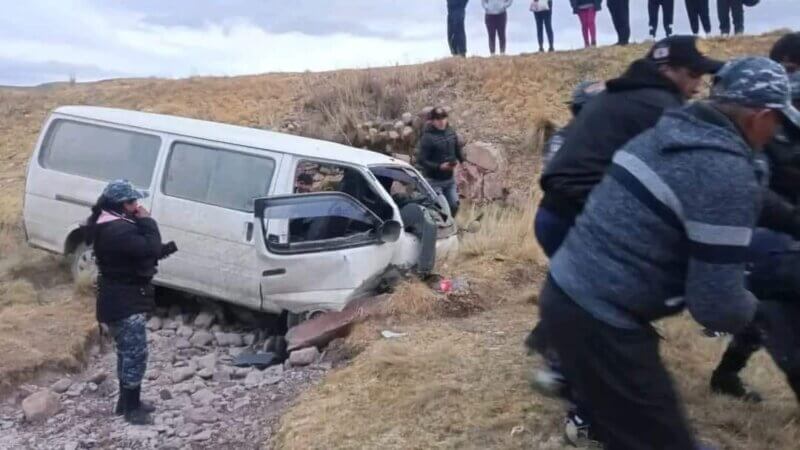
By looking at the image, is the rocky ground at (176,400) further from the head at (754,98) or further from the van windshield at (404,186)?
the head at (754,98)

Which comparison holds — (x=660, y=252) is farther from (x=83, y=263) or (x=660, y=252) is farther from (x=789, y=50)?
(x=83, y=263)

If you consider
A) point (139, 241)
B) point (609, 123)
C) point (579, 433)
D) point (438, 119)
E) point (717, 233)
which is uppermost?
point (609, 123)

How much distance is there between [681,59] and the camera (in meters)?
3.81

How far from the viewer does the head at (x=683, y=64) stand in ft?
12.5

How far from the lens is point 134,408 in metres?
6.55

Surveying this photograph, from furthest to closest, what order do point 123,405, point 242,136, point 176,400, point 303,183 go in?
point 242,136 → point 303,183 → point 176,400 → point 123,405

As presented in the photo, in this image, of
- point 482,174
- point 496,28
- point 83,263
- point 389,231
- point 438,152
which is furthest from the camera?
point 496,28

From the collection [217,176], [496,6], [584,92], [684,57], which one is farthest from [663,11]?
[684,57]

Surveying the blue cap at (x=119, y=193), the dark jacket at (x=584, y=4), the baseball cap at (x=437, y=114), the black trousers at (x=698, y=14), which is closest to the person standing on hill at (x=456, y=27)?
the dark jacket at (x=584, y=4)

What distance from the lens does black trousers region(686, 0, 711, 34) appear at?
15.0 meters

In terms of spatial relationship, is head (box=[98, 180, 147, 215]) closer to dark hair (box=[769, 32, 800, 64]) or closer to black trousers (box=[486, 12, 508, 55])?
dark hair (box=[769, 32, 800, 64])

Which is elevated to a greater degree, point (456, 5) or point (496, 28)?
point (456, 5)

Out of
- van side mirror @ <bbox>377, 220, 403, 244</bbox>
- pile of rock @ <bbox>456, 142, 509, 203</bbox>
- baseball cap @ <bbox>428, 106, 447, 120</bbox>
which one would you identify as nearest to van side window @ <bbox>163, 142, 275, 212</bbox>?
van side mirror @ <bbox>377, 220, 403, 244</bbox>

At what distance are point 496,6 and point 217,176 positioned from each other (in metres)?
8.97
